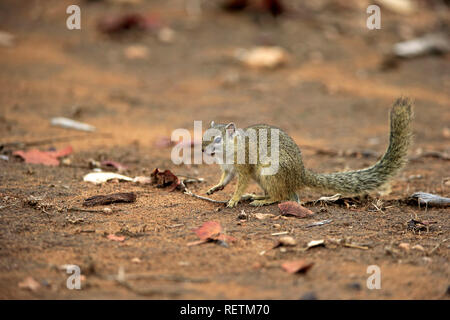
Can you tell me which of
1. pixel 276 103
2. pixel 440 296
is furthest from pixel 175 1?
pixel 440 296

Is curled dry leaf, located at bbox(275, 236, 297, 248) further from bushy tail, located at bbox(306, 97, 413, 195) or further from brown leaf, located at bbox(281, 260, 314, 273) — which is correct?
bushy tail, located at bbox(306, 97, 413, 195)

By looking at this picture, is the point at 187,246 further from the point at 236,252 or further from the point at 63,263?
the point at 63,263

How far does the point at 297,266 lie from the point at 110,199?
6.54ft

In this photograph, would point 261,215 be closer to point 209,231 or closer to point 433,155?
point 209,231

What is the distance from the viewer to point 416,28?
534 inches

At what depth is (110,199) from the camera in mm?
4777

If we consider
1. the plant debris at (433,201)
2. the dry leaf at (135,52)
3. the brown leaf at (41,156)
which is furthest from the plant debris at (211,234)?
the dry leaf at (135,52)

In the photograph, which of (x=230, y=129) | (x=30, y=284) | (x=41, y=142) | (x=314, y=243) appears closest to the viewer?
(x=30, y=284)

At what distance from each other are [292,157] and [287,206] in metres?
0.58

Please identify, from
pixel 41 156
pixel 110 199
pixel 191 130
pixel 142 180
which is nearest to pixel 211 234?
pixel 110 199

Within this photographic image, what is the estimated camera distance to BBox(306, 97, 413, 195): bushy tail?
17.1 feet

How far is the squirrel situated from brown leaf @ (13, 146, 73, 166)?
197 centimetres

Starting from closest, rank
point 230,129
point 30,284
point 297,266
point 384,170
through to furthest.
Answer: point 30,284, point 297,266, point 230,129, point 384,170

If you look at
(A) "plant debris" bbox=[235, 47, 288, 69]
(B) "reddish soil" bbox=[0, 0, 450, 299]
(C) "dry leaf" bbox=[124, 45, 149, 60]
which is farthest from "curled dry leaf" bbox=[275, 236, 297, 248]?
(C) "dry leaf" bbox=[124, 45, 149, 60]
